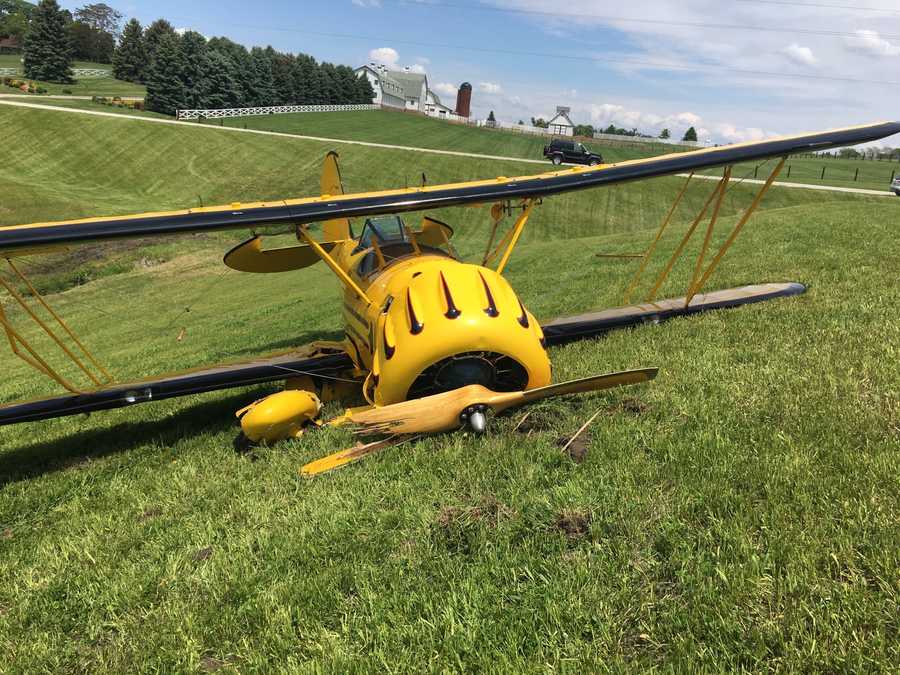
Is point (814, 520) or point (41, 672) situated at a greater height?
point (814, 520)

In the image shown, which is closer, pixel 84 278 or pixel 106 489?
pixel 106 489

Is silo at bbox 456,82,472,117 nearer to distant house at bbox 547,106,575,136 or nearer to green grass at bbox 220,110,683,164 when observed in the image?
distant house at bbox 547,106,575,136

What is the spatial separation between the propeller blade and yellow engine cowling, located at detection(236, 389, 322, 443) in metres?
1.18

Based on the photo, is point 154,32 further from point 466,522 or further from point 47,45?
point 466,522

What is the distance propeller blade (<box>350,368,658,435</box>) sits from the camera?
417cm

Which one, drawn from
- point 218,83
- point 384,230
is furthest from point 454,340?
point 218,83

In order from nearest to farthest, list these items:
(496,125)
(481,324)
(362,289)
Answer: (481,324) → (362,289) → (496,125)

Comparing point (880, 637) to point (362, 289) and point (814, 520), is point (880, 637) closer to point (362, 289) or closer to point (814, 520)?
point (814, 520)

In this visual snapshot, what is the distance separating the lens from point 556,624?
235cm

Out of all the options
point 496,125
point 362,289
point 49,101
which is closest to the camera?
point 362,289

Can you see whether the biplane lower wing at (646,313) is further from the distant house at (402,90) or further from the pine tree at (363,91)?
the distant house at (402,90)

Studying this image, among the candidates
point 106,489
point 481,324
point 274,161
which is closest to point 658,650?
point 481,324

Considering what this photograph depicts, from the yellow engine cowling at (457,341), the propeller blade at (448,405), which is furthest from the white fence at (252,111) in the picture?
the propeller blade at (448,405)

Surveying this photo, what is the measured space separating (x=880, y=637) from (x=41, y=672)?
395 centimetres
